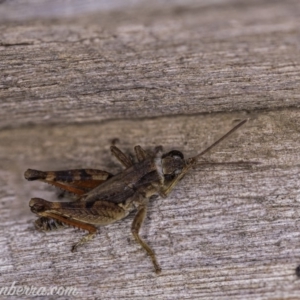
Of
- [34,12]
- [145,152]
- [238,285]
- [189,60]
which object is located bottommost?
[238,285]

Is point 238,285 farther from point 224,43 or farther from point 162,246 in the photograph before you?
point 224,43

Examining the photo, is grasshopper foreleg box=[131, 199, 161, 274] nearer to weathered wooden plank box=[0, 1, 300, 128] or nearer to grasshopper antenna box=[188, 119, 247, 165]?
grasshopper antenna box=[188, 119, 247, 165]

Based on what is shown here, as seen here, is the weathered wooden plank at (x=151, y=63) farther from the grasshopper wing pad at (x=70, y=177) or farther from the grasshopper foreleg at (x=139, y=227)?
the grasshopper foreleg at (x=139, y=227)

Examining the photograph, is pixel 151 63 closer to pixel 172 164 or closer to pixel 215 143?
pixel 215 143

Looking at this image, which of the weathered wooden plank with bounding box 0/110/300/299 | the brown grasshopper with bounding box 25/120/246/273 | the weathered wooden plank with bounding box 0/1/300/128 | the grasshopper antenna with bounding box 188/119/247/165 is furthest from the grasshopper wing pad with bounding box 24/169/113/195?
the grasshopper antenna with bounding box 188/119/247/165

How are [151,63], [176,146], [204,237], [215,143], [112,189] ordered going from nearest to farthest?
[151,63]
[204,237]
[215,143]
[176,146]
[112,189]

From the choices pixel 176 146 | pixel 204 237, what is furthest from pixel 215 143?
pixel 204 237

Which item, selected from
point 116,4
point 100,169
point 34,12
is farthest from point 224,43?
point 100,169

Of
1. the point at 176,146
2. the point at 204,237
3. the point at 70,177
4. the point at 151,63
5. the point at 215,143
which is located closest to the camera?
the point at 151,63
